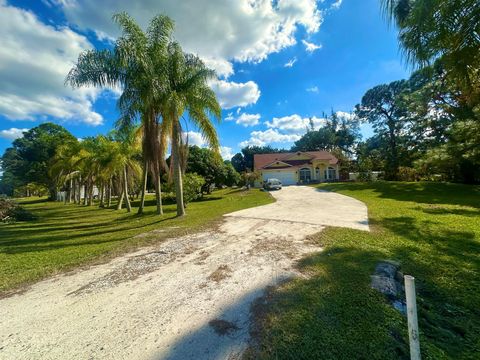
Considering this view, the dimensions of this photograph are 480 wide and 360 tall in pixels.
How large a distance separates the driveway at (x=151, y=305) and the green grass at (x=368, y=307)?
46 cm

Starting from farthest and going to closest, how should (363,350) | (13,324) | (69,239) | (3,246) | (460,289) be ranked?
(69,239) → (3,246) → (460,289) → (13,324) → (363,350)

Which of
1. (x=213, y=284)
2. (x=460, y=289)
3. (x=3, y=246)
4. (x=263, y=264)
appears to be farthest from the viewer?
(x=3, y=246)

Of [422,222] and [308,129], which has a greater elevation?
[308,129]

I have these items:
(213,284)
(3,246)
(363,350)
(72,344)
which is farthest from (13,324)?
(3,246)

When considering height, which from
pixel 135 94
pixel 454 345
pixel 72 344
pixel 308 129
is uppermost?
pixel 308 129

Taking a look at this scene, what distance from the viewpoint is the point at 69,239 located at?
26.2 ft

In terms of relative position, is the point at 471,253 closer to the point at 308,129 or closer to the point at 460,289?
the point at 460,289

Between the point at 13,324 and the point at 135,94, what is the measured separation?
30.7ft

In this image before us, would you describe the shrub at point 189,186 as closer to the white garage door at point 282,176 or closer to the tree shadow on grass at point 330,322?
the tree shadow on grass at point 330,322

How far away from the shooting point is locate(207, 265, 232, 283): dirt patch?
4117mm

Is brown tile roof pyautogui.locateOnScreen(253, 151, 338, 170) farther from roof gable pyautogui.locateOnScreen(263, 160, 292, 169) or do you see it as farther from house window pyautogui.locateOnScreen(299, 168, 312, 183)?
house window pyautogui.locateOnScreen(299, 168, 312, 183)

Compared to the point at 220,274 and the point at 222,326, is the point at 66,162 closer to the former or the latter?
the point at 220,274

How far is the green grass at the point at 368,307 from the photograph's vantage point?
7.87ft

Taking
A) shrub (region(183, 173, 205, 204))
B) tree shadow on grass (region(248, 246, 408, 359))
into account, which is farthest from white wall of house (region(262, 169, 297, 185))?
tree shadow on grass (region(248, 246, 408, 359))
